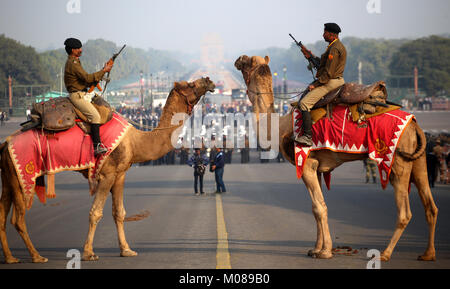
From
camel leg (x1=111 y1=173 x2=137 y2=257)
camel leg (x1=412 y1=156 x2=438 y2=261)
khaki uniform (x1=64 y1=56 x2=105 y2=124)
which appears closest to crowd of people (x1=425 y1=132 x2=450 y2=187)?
camel leg (x1=412 y1=156 x2=438 y2=261)

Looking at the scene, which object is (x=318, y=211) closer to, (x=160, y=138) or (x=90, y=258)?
(x=160, y=138)

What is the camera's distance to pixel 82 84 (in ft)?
40.6

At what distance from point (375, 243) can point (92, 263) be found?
5859 mm

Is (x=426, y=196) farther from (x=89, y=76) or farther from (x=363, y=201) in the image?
(x=363, y=201)

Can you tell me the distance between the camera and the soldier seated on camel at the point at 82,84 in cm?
1204

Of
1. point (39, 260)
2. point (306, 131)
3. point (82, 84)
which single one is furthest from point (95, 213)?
point (306, 131)

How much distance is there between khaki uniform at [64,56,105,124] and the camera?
39.7 feet

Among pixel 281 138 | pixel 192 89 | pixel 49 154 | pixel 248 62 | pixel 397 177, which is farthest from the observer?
pixel 248 62

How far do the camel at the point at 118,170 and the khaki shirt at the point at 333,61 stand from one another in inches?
82.3

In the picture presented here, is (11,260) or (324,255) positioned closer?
(324,255)

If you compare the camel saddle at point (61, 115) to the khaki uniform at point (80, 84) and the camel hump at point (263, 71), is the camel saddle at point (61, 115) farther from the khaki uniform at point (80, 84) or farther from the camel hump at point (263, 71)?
the camel hump at point (263, 71)

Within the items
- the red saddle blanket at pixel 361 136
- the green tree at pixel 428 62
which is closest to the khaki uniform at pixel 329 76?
the red saddle blanket at pixel 361 136

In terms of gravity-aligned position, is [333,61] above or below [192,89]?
above

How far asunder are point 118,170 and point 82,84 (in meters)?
1.76
